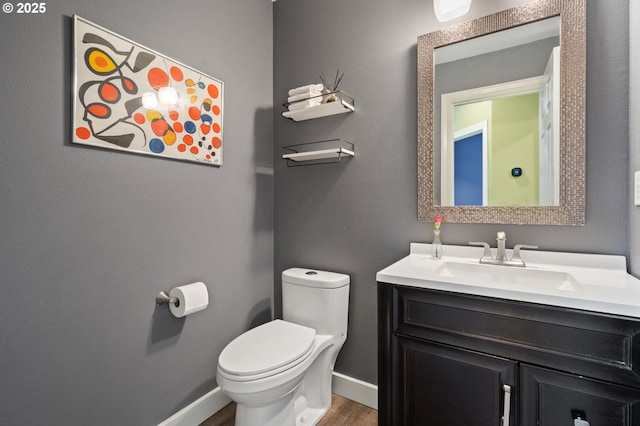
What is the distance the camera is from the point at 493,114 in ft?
4.50

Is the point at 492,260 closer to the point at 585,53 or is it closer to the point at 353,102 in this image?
the point at 585,53

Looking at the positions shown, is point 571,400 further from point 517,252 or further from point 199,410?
point 199,410

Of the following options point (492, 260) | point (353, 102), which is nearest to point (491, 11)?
point (353, 102)

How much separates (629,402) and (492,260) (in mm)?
609

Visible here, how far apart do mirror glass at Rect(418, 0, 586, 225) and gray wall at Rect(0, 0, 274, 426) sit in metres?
1.12

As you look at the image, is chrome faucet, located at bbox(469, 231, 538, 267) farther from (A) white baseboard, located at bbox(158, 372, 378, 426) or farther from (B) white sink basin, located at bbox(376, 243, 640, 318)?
(A) white baseboard, located at bbox(158, 372, 378, 426)

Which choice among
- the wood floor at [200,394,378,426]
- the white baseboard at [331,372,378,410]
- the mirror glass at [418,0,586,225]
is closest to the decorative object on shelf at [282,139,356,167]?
the mirror glass at [418,0,586,225]

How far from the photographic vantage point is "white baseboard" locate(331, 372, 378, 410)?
1661 mm

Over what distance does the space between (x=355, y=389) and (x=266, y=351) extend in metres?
0.76

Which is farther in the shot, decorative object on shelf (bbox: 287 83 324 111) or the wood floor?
decorative object on shelf (bbox: 287 83 324 111)

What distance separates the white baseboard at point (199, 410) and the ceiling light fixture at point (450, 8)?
2280 mm

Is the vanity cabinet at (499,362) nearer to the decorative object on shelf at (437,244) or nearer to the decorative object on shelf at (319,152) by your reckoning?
the decorative object on shelf at (437,244)

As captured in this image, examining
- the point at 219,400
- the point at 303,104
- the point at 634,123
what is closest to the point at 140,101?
the point at 303,104

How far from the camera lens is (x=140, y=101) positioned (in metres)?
1.28
